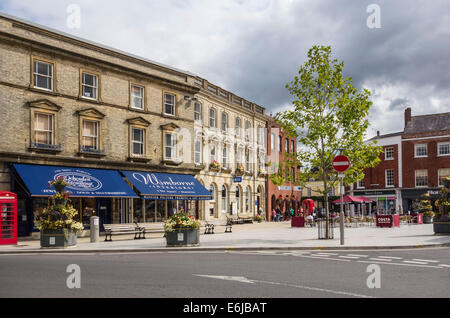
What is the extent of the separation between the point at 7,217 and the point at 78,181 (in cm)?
495

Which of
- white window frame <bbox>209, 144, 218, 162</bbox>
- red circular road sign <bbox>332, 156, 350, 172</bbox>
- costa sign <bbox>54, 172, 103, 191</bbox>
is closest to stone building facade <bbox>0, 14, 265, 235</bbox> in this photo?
costa sign <bbox>54, 172, 103, 191</bbox>

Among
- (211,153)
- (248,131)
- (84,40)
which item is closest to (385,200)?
(248,131)

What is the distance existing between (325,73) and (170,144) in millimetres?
14545

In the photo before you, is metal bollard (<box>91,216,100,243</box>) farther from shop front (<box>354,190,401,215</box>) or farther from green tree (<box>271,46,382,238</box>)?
shop front (<box>354,190,401,215</box>)

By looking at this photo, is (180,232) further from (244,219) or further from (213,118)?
(244,219)

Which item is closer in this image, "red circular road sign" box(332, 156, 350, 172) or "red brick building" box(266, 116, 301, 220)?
"red circular road sign" box(332, 156, 350, 172)

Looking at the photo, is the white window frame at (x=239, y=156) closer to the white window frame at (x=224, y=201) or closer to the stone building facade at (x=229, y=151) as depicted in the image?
the stone building facade at (x=229, y=151)

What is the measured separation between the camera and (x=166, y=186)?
30.9 m

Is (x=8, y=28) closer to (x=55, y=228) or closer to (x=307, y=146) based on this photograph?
(x=55, y=228)

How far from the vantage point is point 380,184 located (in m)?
58.1

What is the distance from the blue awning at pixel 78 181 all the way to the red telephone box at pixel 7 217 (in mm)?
1738

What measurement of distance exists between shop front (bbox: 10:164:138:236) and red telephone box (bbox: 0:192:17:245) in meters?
1.06

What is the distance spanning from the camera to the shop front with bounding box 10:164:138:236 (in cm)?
2373

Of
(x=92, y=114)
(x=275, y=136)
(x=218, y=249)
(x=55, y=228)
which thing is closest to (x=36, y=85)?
(x=92, y=114)
